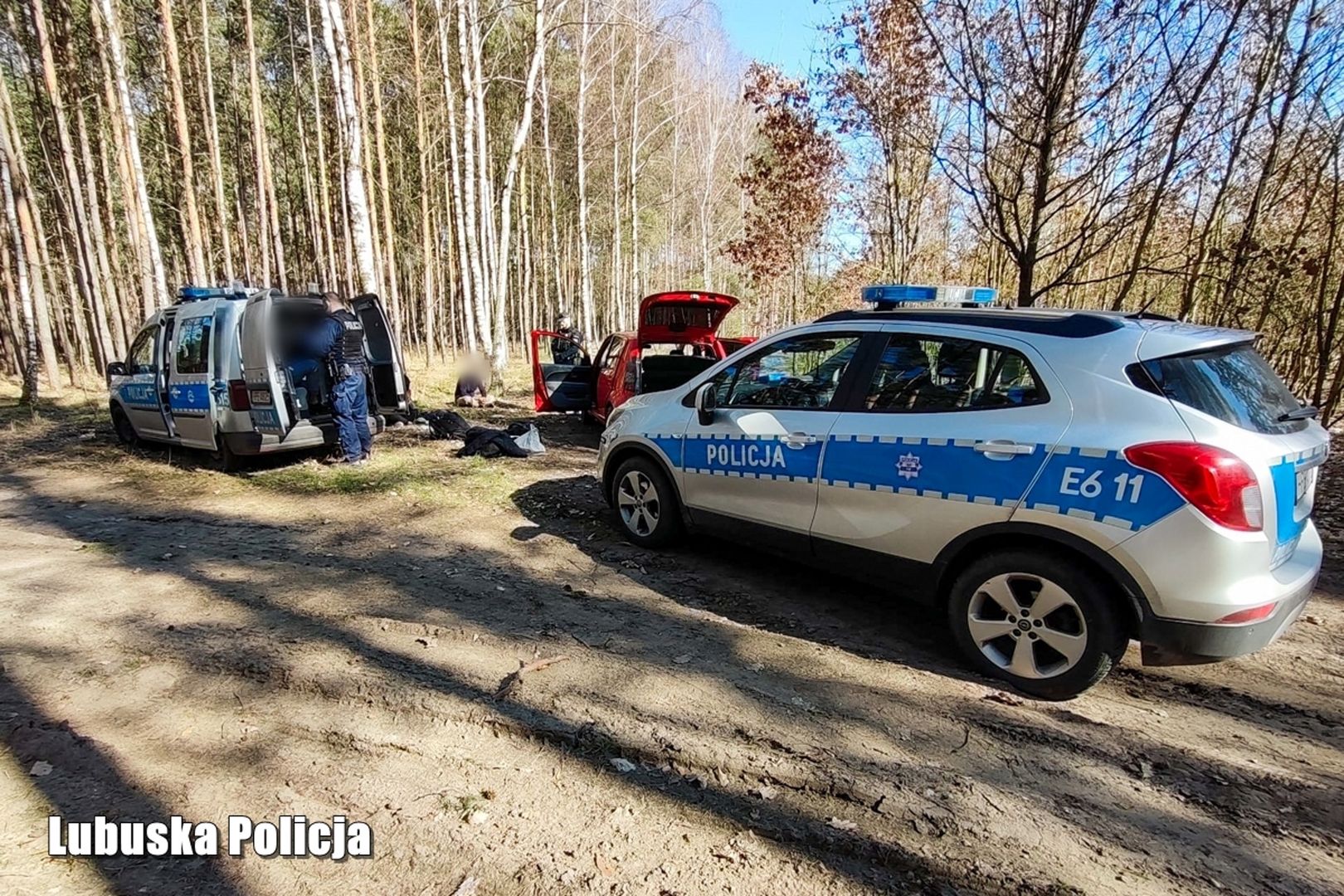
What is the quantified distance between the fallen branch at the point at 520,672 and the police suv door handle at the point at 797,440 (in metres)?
1.74

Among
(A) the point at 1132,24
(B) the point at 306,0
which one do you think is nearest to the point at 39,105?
(B) the point at 306,0

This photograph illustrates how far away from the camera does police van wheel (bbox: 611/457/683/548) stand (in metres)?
4.79

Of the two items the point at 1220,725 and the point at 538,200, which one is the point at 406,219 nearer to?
the point at 538,200

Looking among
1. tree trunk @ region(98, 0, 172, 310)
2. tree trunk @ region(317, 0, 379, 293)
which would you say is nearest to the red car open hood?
tree trunk @ region(317, 0, 379, 293)

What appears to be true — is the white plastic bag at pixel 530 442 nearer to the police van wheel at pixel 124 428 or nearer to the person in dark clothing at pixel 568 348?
the person in dark clothing at pixel 568 348

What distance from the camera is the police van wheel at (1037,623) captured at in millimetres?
2869

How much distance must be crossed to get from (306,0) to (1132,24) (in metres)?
13.8

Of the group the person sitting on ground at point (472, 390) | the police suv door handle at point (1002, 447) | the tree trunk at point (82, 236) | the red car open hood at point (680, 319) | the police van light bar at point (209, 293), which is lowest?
the person sitting on ground at point (472, 390)

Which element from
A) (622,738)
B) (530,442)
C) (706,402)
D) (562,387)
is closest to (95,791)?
(622,738)

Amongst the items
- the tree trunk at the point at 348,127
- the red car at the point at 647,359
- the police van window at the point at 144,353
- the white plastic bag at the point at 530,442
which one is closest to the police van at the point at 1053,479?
the red car at the point at 647,359

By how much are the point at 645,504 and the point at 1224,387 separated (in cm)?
343

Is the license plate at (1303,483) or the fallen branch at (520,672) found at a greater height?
the license plate at (1303,483)

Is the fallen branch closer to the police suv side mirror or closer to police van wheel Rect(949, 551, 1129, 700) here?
the police suv side mirror

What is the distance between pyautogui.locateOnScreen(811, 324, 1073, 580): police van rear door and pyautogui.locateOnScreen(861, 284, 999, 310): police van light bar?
16.7 inches
